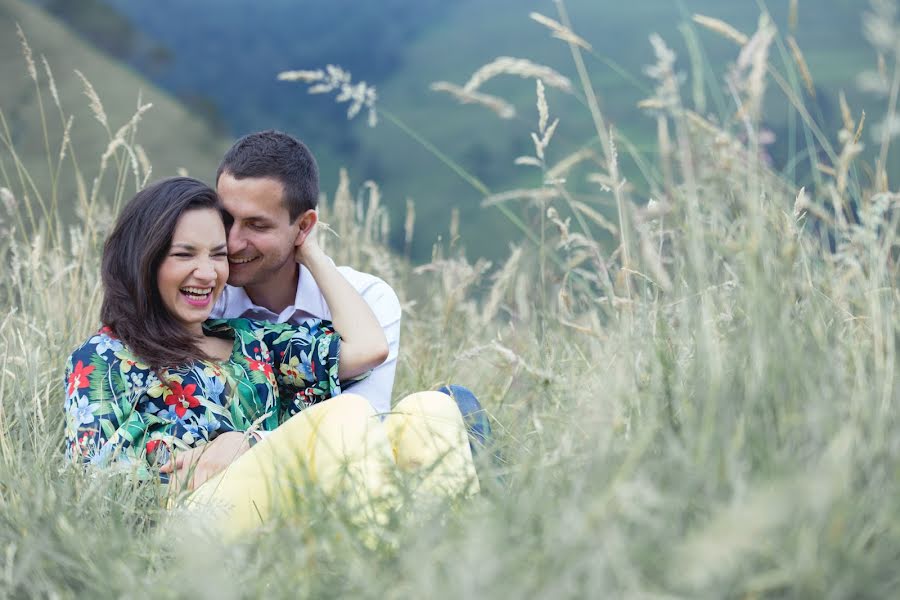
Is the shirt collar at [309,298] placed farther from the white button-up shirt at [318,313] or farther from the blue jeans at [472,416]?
the blue jeans at [472,416]

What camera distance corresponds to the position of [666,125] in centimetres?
175

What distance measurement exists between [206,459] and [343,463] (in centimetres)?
59

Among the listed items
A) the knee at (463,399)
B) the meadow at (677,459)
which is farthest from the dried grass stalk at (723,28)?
the knee at (463,399)

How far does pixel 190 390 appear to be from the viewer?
7.65 ft

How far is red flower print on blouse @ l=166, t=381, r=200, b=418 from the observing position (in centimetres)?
230

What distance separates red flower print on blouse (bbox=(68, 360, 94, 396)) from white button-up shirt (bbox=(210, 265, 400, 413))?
58 centimetres

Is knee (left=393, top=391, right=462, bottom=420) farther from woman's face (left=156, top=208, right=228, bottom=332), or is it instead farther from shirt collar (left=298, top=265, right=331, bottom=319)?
shirt collar (left=298, top=265, right=331, bottom=319)

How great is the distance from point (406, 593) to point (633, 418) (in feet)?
1.70

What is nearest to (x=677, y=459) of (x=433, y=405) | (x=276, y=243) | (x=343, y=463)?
(x=343, y=463)

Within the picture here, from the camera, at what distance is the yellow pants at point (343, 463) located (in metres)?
1.63

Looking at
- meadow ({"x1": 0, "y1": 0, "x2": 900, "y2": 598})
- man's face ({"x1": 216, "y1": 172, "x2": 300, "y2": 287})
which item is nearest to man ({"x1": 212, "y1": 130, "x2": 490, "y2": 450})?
man's face ({"x1": 216, "y1": 172, "x2": 300, "y2": 287})

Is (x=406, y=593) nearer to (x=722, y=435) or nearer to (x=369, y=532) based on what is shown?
(x=369, y=532)

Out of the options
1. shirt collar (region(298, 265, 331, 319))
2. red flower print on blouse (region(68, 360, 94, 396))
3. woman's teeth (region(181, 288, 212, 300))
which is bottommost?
red flower print on blouse (region(68, 360, 94, 396))

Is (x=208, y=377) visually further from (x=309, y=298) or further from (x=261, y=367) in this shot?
(x=309, y=298)
